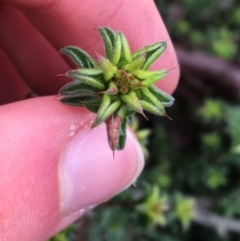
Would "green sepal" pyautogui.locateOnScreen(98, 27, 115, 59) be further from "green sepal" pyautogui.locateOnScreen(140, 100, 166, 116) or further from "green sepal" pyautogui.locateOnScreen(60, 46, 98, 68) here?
"green sepal" pyautogui.locateOnScreen(140, 100, 166, 116)

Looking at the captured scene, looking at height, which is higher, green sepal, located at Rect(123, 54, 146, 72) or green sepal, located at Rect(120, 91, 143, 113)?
green sepal, located at Rect(123, 54, 146, 72)

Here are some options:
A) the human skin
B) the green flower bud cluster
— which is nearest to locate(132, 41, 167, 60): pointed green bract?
the green flower bud cluster

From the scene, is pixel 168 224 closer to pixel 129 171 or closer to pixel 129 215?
pixel 129 215

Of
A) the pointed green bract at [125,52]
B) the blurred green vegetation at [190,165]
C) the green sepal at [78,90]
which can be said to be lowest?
the blurred green vegetation at [190,165]

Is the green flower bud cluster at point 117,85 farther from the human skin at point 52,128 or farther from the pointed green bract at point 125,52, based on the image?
the human skin at point 52,128

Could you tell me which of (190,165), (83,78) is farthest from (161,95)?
(190,165)

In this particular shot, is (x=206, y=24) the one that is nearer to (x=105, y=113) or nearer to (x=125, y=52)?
(x=125, y=52)

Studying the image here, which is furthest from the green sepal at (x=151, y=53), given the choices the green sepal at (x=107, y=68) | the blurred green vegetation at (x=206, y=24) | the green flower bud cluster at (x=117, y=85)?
the blurred green vegetation at (x=206, y=24)

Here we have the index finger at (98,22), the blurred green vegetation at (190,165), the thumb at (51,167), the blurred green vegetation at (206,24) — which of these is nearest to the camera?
the thumb at (51,167)
